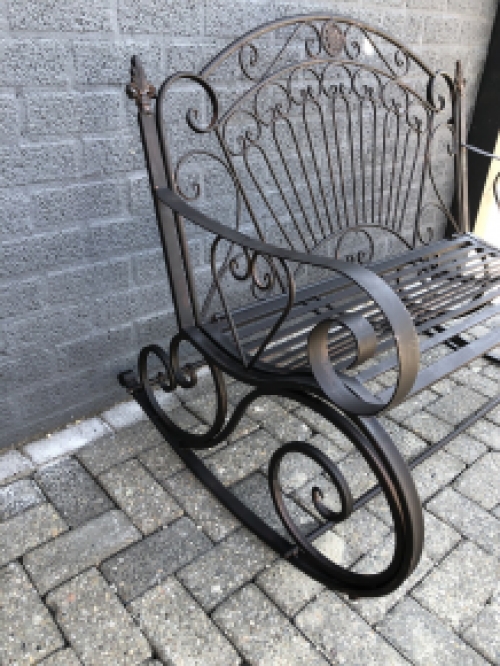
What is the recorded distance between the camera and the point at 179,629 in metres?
1.25

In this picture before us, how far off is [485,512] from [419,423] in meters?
0.40

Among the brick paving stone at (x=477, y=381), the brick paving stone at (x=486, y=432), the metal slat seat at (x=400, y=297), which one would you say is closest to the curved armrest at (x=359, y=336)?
the metal slat seat at (x=400, y=297)

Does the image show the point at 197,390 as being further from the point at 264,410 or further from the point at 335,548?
the point at 335,548

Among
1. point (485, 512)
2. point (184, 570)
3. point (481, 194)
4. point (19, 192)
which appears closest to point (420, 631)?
point (485, 512)

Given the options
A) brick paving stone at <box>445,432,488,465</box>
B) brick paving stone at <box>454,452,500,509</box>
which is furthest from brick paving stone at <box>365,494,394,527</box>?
brick paving stone at <box>445,432,488,465</box>

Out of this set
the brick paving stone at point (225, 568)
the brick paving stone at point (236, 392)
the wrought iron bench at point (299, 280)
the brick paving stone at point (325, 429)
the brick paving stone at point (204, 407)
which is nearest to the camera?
the wrought iron bench at point (299, 280)

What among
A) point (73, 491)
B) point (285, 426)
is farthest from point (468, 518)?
point (73, 491)

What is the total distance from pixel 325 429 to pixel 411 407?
13.6 inches

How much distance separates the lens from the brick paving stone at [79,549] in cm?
136

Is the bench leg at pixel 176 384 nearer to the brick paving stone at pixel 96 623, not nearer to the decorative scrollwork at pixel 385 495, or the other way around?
the decorative scrollwork at pixel 385 495

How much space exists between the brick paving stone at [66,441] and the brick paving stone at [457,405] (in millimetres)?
1133

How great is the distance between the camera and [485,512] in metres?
1.57

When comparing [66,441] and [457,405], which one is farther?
[457,405]

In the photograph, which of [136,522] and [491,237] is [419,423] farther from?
[491,237]
